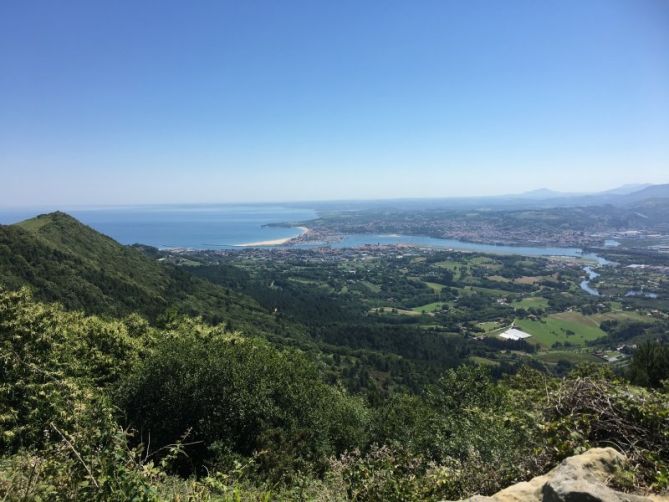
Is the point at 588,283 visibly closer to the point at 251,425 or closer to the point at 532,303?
the point at 532,303

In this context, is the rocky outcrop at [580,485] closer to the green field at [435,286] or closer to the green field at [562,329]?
the green field at [562,329]

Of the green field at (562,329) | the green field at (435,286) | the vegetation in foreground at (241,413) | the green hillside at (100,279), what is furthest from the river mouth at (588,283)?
the green hillside at (100,279)

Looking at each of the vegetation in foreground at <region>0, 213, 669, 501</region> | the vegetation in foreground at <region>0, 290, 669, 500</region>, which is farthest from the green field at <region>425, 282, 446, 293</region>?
the vegetation in foreground at <region>0, 290, 669, 500</region>

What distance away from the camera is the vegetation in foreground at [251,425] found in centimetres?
455

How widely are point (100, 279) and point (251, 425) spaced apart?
181ft

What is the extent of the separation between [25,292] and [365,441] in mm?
15647

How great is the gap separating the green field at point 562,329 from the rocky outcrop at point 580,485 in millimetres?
83799

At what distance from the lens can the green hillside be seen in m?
47.0

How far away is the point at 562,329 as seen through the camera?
84062 mm

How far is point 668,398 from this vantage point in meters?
6.34

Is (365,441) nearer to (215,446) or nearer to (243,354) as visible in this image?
(243,354)

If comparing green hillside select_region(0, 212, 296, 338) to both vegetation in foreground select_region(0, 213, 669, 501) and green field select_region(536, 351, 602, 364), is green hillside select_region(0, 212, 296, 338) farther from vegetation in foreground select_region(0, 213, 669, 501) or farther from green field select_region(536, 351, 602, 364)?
green field select_region(536, 351, 602, 364)

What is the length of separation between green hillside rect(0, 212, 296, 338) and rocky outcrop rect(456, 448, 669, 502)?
29205 millimetres

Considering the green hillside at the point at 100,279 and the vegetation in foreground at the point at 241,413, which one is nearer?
the vegetation in foreground at the point at 241,413
